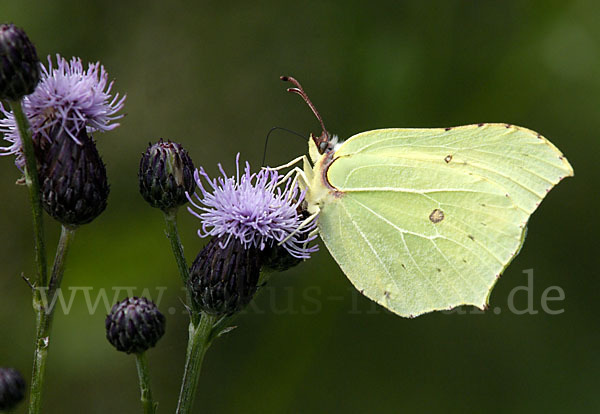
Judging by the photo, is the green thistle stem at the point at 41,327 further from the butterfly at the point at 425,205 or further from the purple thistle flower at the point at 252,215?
the butterfly at the point at 425,205

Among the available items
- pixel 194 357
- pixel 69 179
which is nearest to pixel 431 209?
pixel 194 357

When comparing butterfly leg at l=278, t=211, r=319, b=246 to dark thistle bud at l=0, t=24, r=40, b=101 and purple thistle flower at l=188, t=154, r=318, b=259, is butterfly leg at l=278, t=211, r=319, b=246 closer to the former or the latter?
purple thistle flower at l=188, t=154, r=318, b=259

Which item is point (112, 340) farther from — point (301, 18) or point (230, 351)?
point (301, 18)

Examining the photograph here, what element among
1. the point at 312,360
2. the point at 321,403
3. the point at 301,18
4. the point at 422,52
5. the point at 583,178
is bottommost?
the point at 321,403

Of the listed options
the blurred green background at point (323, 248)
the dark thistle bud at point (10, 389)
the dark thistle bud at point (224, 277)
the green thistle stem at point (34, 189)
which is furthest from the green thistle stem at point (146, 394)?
the blurred green background at point (323, 248)

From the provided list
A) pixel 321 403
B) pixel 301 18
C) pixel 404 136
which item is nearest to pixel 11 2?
pixel 301 18

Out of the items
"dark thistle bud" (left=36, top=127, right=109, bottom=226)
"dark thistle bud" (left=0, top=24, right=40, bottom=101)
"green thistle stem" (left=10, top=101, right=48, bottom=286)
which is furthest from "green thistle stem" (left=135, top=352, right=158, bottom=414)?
A: "dark thistle bud" (left=0, top=24, right=40, bottom=101)
